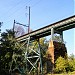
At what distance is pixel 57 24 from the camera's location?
24953 millimetres

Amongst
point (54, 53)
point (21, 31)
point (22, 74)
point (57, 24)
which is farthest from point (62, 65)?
point (21, 31)

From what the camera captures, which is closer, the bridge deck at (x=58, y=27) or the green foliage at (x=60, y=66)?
the bridge deck at (x=58, y=27)

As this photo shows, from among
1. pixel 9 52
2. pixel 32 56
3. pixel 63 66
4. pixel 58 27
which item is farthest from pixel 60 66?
pixel 58 27

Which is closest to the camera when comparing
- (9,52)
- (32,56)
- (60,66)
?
(60,66)

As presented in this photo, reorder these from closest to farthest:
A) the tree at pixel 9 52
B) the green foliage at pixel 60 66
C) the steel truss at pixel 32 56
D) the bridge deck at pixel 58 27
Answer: the bridge deck at pixel 58 27, the steel truss at pixel 32 56, the tree at pixel 9 52, the green foliage at pixel 60 66

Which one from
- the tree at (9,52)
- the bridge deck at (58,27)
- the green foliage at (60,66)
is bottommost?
the green foliage at (60,66)

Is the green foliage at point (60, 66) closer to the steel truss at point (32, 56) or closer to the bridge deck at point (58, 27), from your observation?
the steel truss at point (32, 56)

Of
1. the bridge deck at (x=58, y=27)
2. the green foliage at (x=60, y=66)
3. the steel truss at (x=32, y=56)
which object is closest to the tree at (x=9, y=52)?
the steel truss at (x=32, y=56)

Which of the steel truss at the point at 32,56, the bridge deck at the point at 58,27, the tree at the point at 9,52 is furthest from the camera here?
the tree at the point at 9,52

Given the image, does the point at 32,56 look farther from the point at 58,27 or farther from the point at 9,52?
the point at 58,27

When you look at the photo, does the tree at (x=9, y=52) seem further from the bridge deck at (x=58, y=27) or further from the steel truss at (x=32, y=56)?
the bridge deck at (x=58, y=27)

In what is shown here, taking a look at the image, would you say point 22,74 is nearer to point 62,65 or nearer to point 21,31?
point 62,65

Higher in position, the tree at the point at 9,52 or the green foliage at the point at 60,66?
the tree at the point at 9,52

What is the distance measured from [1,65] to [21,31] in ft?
101
